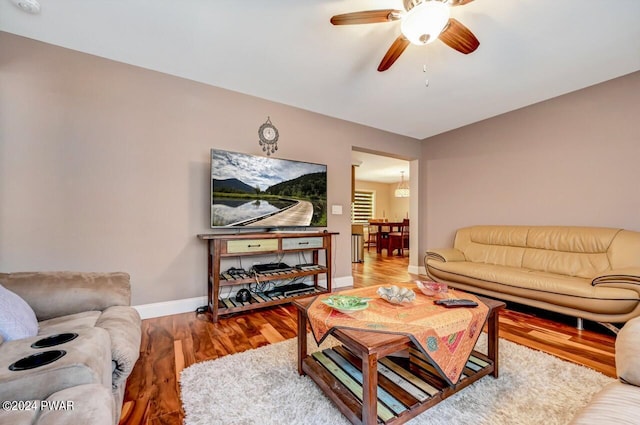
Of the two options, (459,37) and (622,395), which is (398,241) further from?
(622,395)

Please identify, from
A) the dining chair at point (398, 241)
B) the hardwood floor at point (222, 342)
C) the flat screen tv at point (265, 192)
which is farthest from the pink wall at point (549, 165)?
the dining chair at point (398, 241)

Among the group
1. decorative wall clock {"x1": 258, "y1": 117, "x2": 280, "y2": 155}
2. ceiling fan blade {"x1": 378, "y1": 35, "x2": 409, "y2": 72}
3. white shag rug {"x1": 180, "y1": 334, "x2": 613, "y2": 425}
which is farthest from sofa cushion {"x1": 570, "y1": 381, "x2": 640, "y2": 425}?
decorative wall clock {"x1": 258, "y1": 117, "x2": 280, "y2": 155}

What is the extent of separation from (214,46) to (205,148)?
1013mm

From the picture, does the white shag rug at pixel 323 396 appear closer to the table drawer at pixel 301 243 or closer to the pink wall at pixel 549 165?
the table drawer at pixel 301 243

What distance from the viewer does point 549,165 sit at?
10.7ft

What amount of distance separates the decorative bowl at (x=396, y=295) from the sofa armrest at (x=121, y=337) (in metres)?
1.34

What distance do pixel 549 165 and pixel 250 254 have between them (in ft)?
12.4

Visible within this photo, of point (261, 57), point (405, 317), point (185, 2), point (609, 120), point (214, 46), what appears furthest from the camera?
point (609, 120)

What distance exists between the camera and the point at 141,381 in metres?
1.57

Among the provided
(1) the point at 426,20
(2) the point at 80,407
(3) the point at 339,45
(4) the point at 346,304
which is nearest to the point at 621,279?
(4) the point at 346,304

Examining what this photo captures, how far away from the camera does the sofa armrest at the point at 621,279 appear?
207 cm

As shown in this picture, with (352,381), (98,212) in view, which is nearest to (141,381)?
(352,381)

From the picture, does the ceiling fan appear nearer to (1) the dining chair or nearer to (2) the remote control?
(2) the remote control

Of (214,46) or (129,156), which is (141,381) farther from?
(214,46)
